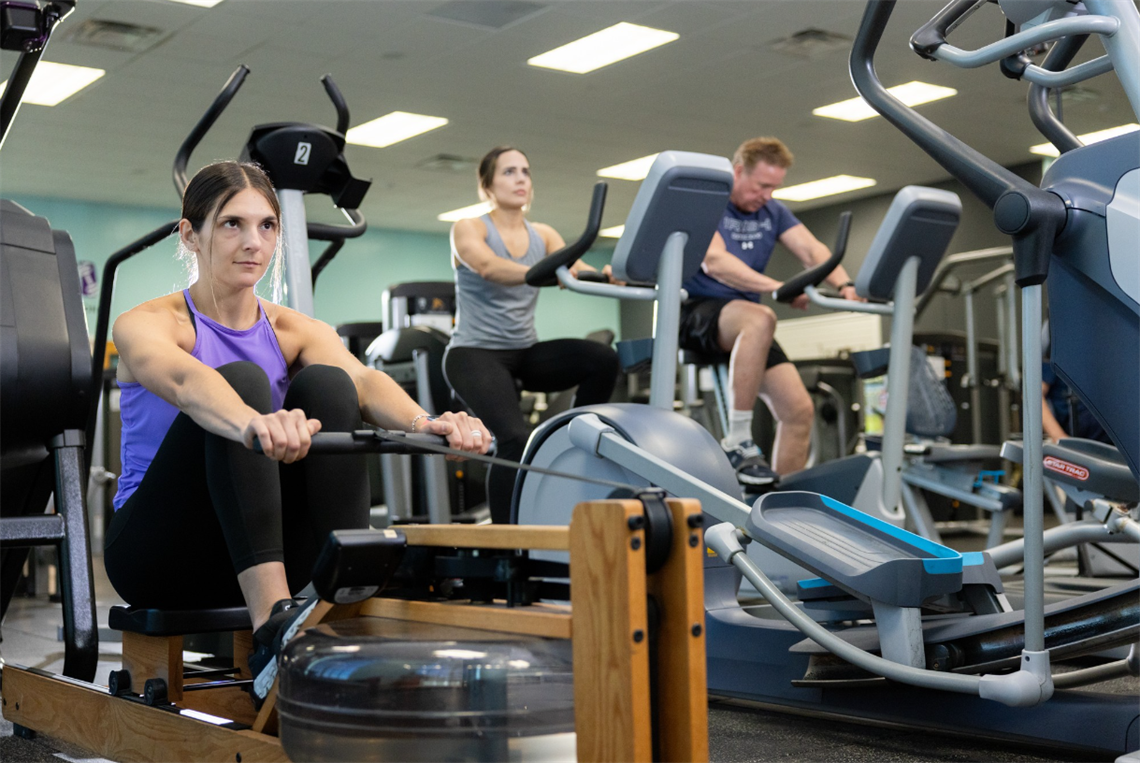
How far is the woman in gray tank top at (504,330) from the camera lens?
3.31 meters

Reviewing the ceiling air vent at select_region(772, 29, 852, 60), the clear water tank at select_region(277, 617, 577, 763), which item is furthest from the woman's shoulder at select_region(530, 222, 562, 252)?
the ceiling air vent at select_region(772, 29, 852, 60)

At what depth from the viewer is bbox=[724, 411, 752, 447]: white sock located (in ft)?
11.2

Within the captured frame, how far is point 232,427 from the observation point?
1.38 m

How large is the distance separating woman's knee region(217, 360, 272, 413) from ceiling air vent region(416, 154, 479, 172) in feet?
25.5

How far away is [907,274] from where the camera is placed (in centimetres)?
347

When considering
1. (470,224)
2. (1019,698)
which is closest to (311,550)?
(1019,698)

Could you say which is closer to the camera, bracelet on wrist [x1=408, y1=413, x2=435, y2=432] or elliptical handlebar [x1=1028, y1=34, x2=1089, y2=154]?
bracelet on wrist [x1=408, y1=413, x2=435, y2=432]

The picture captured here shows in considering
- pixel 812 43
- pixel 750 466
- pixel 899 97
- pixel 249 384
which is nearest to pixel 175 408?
pixel 249 384

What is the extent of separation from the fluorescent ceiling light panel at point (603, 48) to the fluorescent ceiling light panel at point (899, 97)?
1.61 metres

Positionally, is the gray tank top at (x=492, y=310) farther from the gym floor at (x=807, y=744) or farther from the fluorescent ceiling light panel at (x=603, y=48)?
the fluorescent ceiling light panel at (x=603, y=48)

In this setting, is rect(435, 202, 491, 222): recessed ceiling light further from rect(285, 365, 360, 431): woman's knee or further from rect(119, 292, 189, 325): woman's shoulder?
rect(285, 365, 360, 431): woman's knee

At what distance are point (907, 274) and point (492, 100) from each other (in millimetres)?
4773

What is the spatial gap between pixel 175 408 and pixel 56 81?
6212 mm

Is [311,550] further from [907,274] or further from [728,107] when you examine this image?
[728,107]
